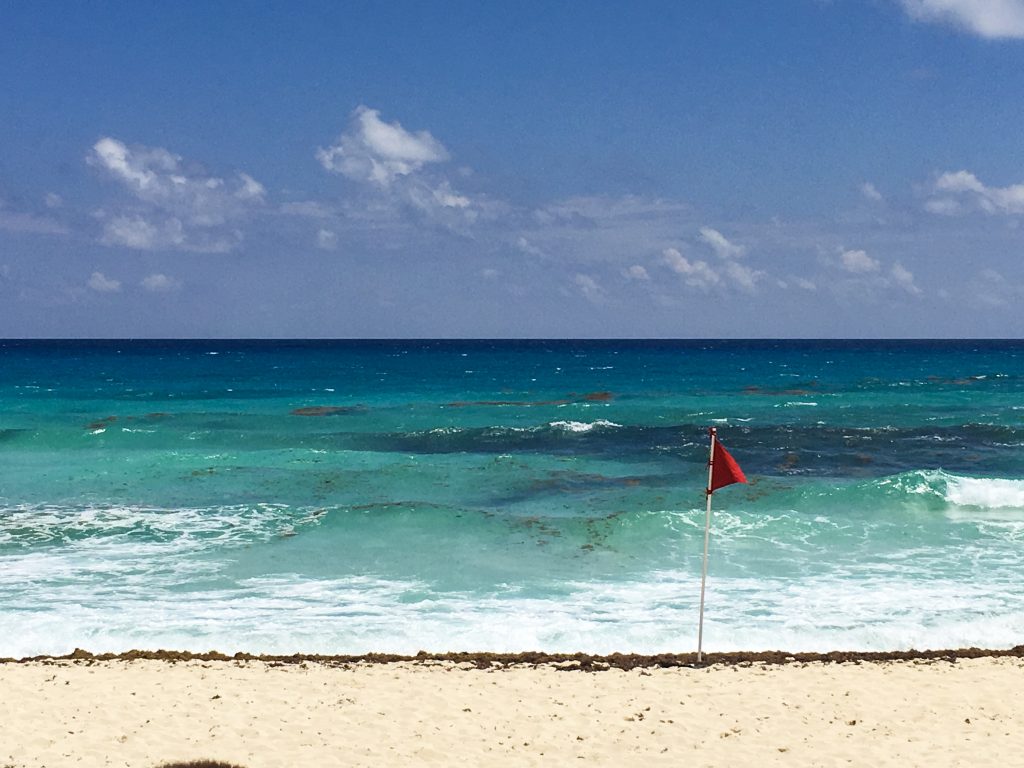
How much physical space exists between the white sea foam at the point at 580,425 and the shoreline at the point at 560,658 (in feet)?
77.1

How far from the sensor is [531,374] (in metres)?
81.9

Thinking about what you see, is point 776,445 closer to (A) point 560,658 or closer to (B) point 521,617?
(B) point 521,617

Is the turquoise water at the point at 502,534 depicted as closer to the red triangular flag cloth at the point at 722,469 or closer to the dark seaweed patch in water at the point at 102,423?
the dark seaweed patch in water at the point at 102,423

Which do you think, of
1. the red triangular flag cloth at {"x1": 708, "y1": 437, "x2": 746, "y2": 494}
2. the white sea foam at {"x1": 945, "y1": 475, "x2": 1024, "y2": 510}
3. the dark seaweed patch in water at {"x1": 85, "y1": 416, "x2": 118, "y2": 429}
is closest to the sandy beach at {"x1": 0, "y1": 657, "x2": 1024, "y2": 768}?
the red triangular flag cloth at {"x1": 708, "y1": 437, "x2": 746, "y2": 494}

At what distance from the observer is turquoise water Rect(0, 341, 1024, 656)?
1262 centimetres

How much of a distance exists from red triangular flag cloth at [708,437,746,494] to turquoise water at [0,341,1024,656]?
7.71ft

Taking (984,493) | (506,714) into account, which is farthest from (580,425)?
(506,714)

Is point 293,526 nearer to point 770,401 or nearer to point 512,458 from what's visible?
point 512,458

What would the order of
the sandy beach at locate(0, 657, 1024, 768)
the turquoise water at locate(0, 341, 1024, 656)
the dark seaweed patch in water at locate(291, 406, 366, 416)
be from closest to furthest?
the sandy beach at locate(0, 657, 1024, 768), the turquoise water at locate(0, 341, 1024, 656), the dark seaweed patch in water at locate(291, 406, 366, 416)

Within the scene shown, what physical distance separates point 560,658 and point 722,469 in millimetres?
2989

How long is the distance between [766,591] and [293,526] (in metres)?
9.38

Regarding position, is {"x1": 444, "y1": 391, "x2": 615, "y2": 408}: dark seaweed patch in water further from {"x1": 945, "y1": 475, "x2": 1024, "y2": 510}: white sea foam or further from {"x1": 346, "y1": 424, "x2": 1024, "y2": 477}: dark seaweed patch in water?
{"x1": 945, "y1": 475, "x2": 1024, "y2": 510}: white sea foam

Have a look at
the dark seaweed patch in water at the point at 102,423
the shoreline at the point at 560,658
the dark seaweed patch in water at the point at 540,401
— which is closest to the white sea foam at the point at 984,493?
the shoreline at the point at 560,658

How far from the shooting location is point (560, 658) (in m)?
11.3
